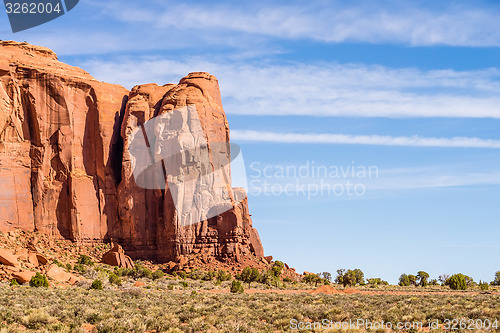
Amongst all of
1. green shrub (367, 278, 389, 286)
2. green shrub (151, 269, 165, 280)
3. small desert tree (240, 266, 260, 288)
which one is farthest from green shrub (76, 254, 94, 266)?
green shrub (367, 278, 389, 286)

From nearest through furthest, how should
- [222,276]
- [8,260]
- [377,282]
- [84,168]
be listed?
[8,260] → [222,276] → [84,168] → [377,282]

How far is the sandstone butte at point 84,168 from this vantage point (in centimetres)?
6312

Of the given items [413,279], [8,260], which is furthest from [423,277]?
[8,260]

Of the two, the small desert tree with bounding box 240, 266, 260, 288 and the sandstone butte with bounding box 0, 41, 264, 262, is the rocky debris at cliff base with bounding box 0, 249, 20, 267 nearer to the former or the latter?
the sandstone butte with bounding box 0, 41, 264, 262

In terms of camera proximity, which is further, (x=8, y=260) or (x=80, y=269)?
(x=80, y=269)

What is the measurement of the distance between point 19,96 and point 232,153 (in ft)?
91.8

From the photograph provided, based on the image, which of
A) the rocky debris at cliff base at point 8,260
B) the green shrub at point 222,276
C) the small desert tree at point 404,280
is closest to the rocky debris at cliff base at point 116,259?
the green shrub at point 222,276

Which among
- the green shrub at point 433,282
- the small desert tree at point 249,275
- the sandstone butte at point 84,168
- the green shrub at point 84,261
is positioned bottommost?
A: the green shrub at point 433,282

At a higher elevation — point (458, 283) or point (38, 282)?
point (38, 282)

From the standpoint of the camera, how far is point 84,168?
225 ft

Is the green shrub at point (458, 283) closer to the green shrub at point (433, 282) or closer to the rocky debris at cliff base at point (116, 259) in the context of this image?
the green shrub at point (433, 282)

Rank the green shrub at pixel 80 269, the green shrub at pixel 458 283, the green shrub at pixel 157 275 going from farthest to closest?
1. the green shrub at pixel 458 283
2. the green shrub at pixel 157 275
3. the green shrub at pixel 80 269

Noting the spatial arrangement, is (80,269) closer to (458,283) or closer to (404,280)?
(458,283)

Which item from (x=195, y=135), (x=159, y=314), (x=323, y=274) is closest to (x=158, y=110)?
(x=195, y=135)
